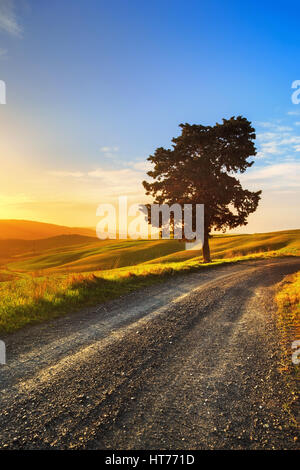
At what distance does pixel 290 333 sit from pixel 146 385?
4.90 metres

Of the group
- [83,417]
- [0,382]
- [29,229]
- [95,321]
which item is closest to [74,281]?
[95,321]

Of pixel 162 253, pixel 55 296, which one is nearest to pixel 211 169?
pixel 55 296

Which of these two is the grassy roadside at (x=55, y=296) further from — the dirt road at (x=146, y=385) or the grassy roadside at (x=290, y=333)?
the grassy roadside at (x=290, y=333)

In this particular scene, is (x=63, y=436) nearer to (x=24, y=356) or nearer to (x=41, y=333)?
(x=24, y=356)

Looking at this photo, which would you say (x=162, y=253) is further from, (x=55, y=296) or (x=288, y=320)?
(x=288, y=320)

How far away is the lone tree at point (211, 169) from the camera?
31.3m

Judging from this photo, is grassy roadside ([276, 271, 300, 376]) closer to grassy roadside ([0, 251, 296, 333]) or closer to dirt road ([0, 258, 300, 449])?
dirt road ([0, 258, 300, 449])

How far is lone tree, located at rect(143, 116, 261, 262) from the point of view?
31.3m

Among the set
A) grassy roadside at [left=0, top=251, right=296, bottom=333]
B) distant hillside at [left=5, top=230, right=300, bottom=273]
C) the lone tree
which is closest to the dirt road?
grassy roadside at [left=0, top=251, right=296, bottom=333]

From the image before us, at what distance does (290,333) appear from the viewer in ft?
25.4

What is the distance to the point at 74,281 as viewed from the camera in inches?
549

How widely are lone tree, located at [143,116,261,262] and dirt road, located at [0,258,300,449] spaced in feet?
77.4

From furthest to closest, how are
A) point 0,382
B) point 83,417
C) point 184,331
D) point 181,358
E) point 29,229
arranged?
1. point 29,229
2. point 184,331
3. point 181,358
4. point 0,382
5. point 83,417
